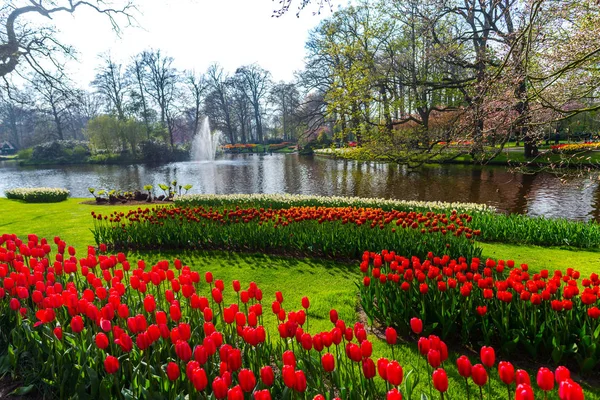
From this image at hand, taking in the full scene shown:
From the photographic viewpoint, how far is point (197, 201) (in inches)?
456

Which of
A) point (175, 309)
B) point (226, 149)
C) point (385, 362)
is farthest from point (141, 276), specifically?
point (226, 149)

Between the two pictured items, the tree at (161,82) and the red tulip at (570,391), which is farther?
the tree at (161,82)

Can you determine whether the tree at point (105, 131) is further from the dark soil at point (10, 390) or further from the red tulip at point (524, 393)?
the red tulip at point (524, 393)

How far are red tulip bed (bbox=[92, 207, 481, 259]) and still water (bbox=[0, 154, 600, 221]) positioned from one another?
22.5 feet

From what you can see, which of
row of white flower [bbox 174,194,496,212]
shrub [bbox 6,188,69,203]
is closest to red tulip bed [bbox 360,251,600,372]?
row of white flower [bbox 174,194,496,212]

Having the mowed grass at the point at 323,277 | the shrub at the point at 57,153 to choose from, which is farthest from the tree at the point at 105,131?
the mowed grass at the point at 323,277

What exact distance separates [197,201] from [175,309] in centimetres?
949

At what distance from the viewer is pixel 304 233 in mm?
6500

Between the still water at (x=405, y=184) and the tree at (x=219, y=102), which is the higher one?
the tree at (x=219, y=102)

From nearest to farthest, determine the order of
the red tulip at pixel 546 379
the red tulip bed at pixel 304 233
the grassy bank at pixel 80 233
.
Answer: the red tulip at pixel 546 379, the red tulip bed at pixel 304 233, the grassy bank at pixel 80 233

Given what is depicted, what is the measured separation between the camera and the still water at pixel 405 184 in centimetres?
1398

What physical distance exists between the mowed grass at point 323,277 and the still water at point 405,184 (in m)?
5.35

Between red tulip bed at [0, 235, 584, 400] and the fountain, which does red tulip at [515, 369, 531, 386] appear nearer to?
red tulip bed at [0, 235, 584, 400]

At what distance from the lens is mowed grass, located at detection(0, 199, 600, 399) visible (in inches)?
124
